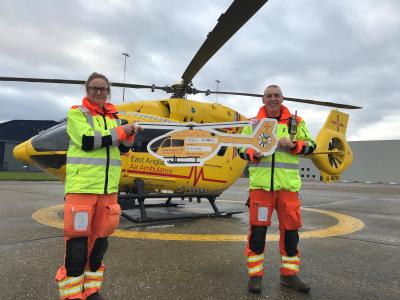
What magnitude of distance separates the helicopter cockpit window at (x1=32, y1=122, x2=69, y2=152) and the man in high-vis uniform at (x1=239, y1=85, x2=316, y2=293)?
3767 mm

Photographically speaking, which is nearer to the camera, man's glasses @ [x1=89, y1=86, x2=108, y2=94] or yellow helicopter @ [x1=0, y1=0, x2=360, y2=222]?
man's glasses @ [x1=89, y1=86, x2=108, y2=94]

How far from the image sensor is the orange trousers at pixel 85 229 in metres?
2.74

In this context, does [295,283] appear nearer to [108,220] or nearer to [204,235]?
[108,220]

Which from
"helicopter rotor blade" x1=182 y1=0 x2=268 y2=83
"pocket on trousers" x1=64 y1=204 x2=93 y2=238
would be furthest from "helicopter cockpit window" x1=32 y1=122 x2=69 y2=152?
"pocket on trousers" x1=64 y1=204 x2=93 y2=238

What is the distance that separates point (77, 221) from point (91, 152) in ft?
1.86

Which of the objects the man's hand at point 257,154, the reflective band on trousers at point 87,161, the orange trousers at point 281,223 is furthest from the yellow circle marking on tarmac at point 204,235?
the reflective band on trousers at point 87,161

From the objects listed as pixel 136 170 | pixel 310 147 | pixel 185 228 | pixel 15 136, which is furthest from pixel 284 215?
pixel 15 136

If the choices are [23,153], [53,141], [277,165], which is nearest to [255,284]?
[277,165]

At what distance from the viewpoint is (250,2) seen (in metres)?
3.81

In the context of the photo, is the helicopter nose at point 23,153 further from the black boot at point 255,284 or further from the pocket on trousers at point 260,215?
the black boot at point 255,284

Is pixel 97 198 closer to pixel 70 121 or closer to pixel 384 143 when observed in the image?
pixel 70 121

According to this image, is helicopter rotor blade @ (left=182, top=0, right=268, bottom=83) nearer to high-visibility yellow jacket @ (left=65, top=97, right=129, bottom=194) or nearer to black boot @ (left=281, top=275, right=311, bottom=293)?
high-visibility yellow jacket @ (left=65, top=97, right=129, bottom=194)

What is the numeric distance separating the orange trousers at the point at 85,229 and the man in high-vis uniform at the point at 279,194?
56.0 inches

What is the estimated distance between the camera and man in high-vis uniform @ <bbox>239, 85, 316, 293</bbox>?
348 cm
